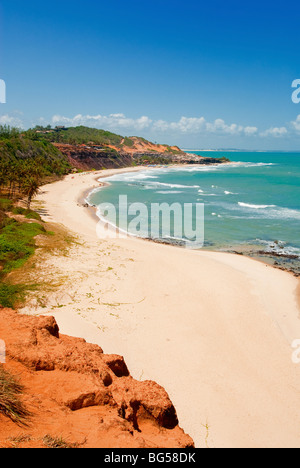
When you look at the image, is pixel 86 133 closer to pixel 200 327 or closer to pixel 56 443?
pixel 200 327

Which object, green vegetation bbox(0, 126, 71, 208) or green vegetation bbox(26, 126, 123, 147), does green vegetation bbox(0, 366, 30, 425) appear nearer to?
green vegetation bbox(0, 126, 71, 208)

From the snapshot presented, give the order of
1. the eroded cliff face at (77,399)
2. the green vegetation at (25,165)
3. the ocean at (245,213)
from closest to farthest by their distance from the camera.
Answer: the eroded cliff face at (77,399)
the ocean at (245,213)
the green vegetation at (25,165)

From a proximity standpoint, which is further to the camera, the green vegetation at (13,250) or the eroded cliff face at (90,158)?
the eroded cliff face at (90,158)

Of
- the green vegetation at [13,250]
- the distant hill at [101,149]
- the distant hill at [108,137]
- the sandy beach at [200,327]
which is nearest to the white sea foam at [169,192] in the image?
the sandy beach at [200,327]

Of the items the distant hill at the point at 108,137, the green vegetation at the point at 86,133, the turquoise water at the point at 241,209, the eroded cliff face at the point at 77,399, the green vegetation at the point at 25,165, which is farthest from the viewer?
the distant hill at the point at 108,137

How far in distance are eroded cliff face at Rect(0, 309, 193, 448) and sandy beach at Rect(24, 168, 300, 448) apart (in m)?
3.62

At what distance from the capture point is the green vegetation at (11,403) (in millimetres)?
5438

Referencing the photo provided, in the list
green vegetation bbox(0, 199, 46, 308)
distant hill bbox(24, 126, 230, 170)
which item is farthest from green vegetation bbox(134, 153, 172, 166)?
green vegetation bbox(0, 199, 46, 308)

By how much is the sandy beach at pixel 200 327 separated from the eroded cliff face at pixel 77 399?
362cm

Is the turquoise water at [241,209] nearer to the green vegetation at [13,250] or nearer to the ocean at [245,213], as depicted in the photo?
the ocean at [245,213]

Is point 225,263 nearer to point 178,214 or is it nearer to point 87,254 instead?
point 87,254

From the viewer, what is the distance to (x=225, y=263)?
89.5 ft

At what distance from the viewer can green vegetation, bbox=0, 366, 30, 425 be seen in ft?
17.8

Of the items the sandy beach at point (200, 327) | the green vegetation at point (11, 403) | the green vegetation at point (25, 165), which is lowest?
the sandy beach at point (200, 327)
